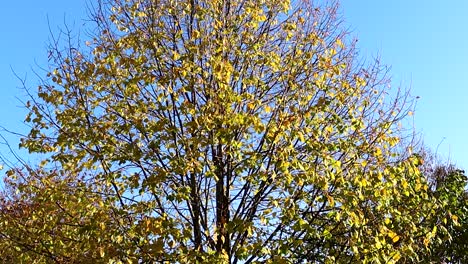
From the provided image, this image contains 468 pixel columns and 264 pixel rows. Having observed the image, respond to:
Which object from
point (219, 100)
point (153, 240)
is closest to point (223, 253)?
point (153, 240)

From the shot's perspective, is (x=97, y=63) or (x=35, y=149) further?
(x=97, y=63)

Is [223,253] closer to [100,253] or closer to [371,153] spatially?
[100,253]

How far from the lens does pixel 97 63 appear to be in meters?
7.61

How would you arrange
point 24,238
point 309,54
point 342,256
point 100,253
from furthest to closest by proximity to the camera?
point 309,54, point 24,238, point 342,256, point 100,253

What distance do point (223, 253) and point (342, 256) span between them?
5.41 ft

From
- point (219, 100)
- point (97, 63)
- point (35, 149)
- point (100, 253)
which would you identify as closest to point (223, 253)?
point (100, 253)

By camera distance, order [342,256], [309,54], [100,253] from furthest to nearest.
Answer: [309,54]
[342,256]
[100,253]

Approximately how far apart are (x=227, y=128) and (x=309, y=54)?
77.5 inches

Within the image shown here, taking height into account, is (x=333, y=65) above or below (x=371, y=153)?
above

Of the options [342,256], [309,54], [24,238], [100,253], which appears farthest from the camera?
[309,54]

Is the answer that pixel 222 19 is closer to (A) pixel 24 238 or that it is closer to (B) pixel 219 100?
(B) pixel 219 100

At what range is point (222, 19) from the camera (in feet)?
25.9

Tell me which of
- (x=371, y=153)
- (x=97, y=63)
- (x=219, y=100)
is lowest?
(x=371, y=153)

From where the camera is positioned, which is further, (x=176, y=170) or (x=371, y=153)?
(x=371, y=153)
